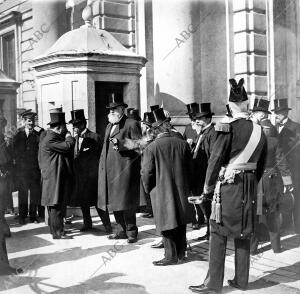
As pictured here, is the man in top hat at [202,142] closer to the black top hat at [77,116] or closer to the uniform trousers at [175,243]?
the uniform trousers at [175,243]

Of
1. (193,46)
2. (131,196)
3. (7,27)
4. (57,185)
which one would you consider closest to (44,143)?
(57,185)

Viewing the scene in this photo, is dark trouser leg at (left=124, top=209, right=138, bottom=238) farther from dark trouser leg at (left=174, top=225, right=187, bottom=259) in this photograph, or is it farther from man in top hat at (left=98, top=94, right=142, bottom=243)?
dark trouser leg at (left=174, top=225, right=187, bottom=259)

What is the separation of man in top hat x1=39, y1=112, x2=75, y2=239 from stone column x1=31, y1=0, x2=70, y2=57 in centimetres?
729

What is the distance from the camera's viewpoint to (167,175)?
5770 millimetres

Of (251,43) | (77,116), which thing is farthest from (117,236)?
(251,43)

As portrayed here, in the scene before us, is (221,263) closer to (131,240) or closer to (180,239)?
(180,239)

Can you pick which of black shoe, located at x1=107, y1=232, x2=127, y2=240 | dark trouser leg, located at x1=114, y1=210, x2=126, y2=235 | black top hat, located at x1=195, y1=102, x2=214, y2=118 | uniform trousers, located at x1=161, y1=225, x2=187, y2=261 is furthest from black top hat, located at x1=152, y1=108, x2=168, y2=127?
black shoe, located at x1=107, y1=232, x2=127, y2=240

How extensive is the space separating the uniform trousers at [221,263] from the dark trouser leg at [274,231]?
136 centimetres

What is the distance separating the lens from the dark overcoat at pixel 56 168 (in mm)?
7148

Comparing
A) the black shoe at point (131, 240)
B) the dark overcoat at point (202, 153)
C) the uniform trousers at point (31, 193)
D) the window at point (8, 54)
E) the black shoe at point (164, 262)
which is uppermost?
the window at point (8, 54)

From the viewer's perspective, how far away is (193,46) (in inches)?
503

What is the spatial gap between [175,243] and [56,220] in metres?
2.10

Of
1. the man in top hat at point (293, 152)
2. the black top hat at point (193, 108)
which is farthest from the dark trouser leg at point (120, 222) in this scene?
the man in top hat at point (293, 152)

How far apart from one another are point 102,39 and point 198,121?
298cm
